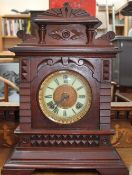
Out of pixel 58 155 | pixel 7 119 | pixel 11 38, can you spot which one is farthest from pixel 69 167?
pixel 11 38

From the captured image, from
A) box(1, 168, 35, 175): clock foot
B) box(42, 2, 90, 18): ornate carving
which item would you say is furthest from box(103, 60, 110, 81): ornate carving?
box(1, 168, 35, 175): clock foot

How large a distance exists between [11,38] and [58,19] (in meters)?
3.80

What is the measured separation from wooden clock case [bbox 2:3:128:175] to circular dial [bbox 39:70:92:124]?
1cm

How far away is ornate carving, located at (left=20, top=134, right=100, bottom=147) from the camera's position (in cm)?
80

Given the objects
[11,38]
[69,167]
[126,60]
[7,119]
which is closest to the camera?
[69,167]

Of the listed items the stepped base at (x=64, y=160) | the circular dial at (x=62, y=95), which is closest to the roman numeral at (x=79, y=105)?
the circular dial at (x=62, y=95)

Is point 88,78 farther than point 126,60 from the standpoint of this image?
No

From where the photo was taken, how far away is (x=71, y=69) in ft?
2.61

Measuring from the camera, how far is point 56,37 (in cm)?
79

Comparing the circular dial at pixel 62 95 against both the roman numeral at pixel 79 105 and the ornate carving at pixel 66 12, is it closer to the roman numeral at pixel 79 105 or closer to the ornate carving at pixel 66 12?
the roman numeral at pixel 79 105

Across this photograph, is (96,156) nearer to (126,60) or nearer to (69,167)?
(69,167)

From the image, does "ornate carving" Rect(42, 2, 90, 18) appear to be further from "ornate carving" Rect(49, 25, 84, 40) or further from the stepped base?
the stepped base

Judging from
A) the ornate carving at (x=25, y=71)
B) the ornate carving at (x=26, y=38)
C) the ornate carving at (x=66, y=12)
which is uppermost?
the ornate carving at (x=66, y=12)

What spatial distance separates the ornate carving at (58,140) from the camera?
0.80 metres
